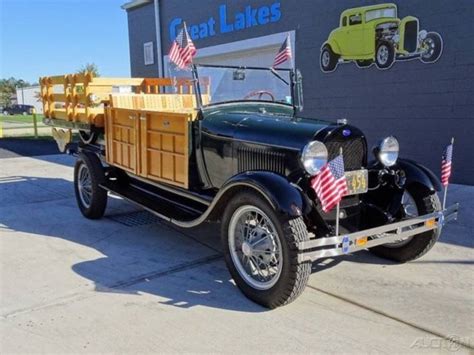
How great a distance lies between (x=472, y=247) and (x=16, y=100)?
87461 mm

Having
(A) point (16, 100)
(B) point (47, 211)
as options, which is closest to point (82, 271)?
(B) point (47, 211)

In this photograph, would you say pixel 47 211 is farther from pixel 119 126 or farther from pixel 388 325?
pixel 388 325

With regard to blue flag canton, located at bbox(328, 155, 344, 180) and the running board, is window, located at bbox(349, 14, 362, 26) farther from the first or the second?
blue flag canton, located at bbox(328, 155, 344, 180)

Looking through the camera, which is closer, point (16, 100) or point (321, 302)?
point (321, 302)

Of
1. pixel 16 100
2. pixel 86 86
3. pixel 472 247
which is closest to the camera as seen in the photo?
pixel 472 247

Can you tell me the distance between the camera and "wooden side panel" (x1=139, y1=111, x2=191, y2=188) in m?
4.65

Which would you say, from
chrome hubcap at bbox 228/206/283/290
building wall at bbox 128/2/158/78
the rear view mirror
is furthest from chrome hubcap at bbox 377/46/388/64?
building wall at bbox 128/2/158/78

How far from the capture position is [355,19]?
27.8 ft

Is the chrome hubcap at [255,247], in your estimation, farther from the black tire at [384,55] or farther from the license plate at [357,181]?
the black tire at [384,55]

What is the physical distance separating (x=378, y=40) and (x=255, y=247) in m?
5.96

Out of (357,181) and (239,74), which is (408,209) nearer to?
(357,181)

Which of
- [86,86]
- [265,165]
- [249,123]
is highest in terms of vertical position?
[86,86]

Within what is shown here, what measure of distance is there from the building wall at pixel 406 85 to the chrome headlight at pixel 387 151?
12.5ft

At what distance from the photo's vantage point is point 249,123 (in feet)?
13.8
